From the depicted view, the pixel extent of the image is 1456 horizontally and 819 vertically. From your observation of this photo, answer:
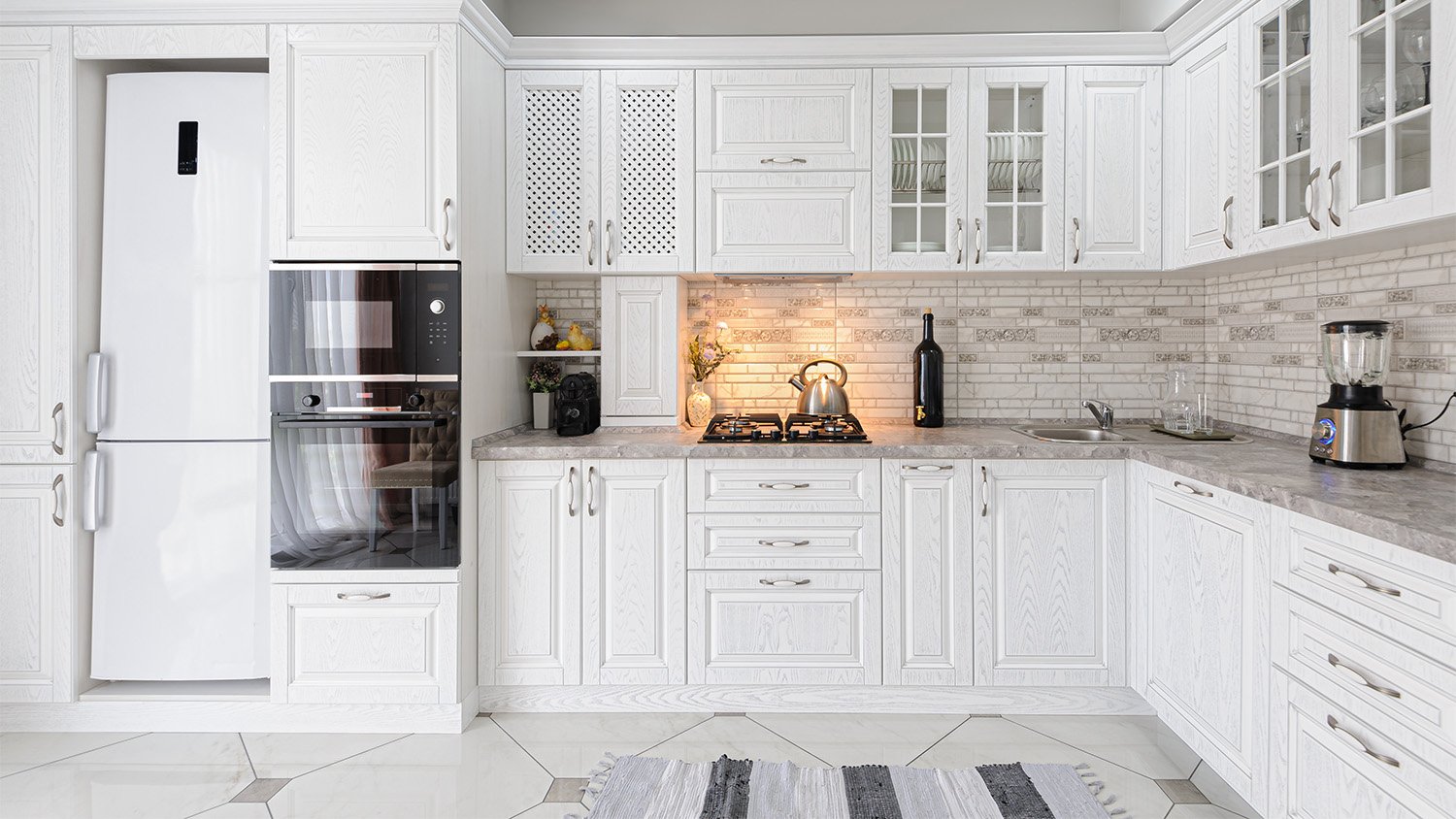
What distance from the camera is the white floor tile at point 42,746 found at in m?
2.37

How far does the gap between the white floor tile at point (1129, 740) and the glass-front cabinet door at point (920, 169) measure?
1.64 meters

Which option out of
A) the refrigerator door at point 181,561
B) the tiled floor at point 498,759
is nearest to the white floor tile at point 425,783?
the tiled floor at point 498,759

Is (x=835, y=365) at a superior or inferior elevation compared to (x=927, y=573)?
superior

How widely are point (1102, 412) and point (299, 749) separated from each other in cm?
A: 307

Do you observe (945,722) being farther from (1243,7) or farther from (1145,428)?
(1243,7)

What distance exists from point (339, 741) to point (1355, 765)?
2724mm

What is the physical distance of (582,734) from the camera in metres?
2.55

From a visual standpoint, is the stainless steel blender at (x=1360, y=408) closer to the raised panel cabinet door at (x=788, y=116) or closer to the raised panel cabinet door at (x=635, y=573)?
the raised panel cabinet door at (x=788, y=116)

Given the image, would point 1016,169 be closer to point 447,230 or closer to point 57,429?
point 447,230

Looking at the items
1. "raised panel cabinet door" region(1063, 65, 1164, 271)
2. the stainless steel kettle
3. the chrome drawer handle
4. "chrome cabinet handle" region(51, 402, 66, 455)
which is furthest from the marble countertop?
"chrome cabinet handle" region(51, 402, 66, 455)

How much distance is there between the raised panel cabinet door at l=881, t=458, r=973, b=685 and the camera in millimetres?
2617

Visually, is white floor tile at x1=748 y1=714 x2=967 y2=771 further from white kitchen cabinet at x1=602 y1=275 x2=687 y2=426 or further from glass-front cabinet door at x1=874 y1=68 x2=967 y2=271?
glass-front cabinet door at x1=874 y1=68 x2=967 y2=271

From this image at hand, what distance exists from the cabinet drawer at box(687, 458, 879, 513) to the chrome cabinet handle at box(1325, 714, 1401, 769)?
51.3 inches

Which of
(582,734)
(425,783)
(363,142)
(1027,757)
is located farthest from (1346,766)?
(363,142)
